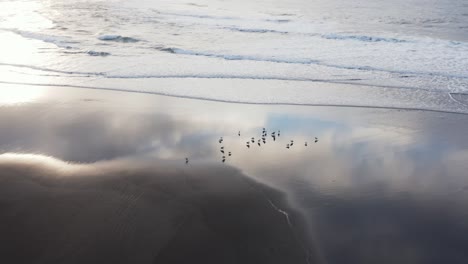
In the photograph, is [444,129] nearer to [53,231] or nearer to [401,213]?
[401,213]

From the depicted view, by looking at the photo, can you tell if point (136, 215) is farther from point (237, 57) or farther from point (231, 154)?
point (237, 57)

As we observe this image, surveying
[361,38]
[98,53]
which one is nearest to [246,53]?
[98,53]

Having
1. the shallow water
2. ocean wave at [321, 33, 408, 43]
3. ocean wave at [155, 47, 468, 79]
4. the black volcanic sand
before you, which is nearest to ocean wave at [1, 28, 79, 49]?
the shallow water

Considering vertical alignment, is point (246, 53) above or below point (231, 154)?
below

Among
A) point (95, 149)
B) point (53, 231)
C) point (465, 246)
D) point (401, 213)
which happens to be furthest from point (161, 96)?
point (465, 246)

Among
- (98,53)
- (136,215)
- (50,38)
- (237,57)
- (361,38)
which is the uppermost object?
(361,38)

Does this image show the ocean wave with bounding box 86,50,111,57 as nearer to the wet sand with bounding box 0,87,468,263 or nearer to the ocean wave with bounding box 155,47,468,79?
the ocean wave with bounding box 155,47,468,79
